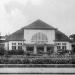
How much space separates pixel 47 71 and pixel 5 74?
337cm

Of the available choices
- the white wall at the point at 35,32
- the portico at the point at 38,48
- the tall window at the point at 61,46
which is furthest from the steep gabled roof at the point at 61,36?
the portico at the point at 38,48

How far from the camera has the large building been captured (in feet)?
161

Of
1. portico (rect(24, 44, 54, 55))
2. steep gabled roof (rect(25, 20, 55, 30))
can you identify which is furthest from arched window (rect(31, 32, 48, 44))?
steep gabled roof (rect(25, 20, 55, 30))

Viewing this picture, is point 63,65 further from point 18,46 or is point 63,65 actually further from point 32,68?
point 18,46

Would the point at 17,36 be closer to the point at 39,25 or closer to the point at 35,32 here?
the point at 35,32

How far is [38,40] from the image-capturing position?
4941 cm

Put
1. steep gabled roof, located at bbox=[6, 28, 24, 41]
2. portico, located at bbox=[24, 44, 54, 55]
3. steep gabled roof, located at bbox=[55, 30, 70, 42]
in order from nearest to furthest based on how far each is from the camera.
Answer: portico, located at bbox=[24, 44, 54, 55]
steep gabled roof, located at bbox=[6, 28, 24, 41]
steep gabled roof, located at bbox=[55, 30, 70, 42]

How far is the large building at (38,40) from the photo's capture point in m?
49.1

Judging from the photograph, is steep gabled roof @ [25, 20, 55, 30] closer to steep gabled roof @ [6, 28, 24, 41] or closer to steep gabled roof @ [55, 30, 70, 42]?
steep gabled roof @ [6, 28, 24, 41]

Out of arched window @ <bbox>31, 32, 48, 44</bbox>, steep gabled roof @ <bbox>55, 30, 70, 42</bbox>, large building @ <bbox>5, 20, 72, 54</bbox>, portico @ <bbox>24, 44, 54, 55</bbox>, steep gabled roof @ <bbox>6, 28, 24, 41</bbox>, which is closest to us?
portico @ <bbox>24, 44, 54, 55</bbox>

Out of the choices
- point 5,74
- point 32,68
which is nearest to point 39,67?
point 32,68

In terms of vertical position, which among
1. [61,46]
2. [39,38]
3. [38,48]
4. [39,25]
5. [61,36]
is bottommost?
[38,48]

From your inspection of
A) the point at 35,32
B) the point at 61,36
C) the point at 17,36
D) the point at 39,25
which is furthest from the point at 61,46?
the point at 17,36

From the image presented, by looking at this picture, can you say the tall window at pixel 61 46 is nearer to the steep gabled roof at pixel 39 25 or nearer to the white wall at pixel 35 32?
the white wall at pixel 35 32
